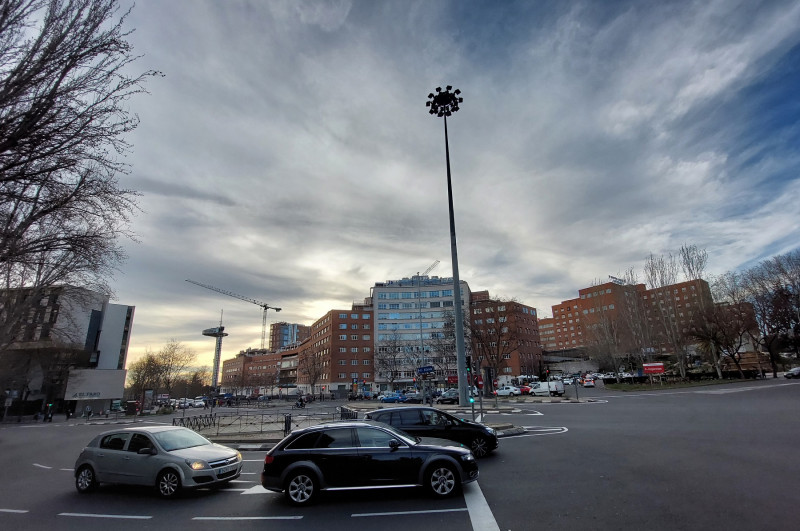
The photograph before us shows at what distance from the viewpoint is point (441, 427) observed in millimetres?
11914

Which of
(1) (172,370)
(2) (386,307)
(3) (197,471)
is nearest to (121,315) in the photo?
(1) (172,370)

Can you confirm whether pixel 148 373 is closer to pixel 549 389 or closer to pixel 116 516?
pixel 549 389

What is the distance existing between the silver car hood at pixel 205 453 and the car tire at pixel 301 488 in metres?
2.45

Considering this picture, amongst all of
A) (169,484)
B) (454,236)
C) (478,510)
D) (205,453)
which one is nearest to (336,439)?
(478,510)

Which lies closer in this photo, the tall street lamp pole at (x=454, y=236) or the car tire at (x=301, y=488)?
the car tire at (x=301, y=488)

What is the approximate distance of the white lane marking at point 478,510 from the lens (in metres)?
6.07

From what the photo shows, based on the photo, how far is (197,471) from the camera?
8680 mm

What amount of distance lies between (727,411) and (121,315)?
77861 mm

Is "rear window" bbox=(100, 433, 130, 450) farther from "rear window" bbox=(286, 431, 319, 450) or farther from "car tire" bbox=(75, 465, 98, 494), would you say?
"rear window" bbox=(286, 431, 319, 450)

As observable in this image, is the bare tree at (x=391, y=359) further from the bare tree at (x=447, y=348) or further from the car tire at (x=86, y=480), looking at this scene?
the car tire at (x=86, y=480)

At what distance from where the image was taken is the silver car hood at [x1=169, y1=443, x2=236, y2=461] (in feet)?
29.5

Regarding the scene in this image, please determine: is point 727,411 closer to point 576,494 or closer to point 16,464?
point 576,494

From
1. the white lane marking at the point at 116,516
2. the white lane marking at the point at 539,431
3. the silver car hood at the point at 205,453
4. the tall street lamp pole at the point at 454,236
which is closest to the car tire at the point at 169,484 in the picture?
the silver car hood at the point at 205,453

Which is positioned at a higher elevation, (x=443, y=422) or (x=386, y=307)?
(x=386, y=307)
